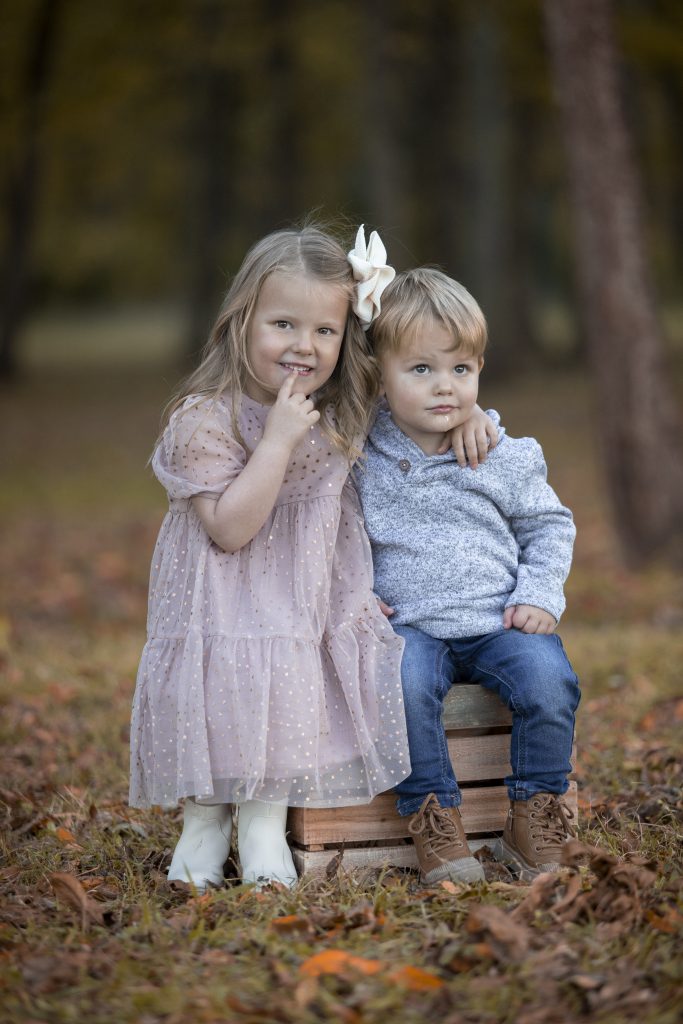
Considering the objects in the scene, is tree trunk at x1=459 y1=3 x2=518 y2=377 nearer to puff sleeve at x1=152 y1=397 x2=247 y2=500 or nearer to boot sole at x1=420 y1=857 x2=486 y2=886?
puff sleeve at x1=152 y1=397 x2=247 y2=500

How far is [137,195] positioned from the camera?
97.1 feet

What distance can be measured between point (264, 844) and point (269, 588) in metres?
0.68

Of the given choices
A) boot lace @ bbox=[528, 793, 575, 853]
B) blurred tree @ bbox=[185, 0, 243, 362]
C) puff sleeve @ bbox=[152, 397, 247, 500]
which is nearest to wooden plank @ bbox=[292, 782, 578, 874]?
boot lace @ bbox=[528, 793, 575, 853]

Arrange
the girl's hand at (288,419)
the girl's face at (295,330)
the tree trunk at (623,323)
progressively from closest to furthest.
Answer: the girl's hand at (288,419) < the girl's face at (295,330) < the tree trunk at (623,323)

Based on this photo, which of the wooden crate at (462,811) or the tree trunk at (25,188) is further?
the tree trunk at (25,188)

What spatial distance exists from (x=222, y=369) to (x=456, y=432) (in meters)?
0.69

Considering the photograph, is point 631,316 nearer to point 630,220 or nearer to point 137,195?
point 630,220

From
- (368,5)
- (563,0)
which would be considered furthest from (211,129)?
(563,0)

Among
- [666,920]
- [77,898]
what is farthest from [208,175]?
[666,920]

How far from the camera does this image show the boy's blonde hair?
3.36m

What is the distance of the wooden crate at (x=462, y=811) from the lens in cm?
327

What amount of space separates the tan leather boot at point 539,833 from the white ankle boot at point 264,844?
61 centimetres

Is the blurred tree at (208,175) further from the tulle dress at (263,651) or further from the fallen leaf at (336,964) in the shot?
the fallen leaf at (336,964)

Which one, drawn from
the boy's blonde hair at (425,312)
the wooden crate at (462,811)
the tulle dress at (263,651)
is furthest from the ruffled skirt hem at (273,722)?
the boy's blonde hair at (425,312)
